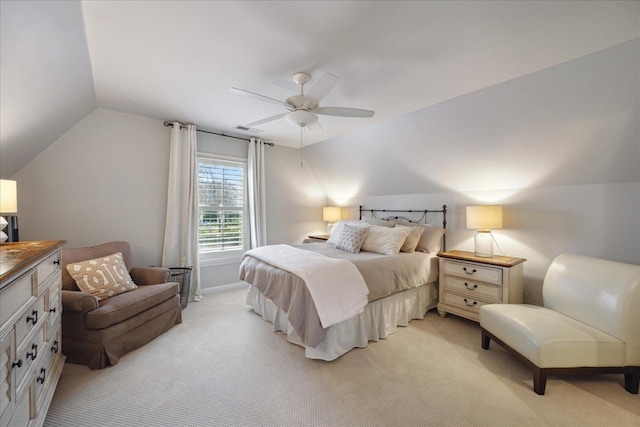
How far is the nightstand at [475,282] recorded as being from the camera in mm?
2664

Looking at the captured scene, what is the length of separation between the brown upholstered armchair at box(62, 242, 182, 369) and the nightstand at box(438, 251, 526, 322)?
3.24 m

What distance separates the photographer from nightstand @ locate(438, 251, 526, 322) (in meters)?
2.66

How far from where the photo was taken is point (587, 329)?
198cm

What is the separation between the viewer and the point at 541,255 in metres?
2.88

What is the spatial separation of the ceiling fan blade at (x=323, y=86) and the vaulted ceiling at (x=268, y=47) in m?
0.26

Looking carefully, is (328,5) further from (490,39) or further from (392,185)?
(392,185)

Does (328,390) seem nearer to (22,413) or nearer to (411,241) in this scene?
(22,413)

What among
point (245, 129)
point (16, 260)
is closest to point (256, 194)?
point (245, 129)

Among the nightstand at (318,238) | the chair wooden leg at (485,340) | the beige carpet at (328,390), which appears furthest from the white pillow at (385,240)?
the nightstand at (318,238)

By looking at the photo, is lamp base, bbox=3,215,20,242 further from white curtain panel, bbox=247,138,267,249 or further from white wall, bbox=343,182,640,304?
white wall, bbox=343,182,640,304

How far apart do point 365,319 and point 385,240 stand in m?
1.15

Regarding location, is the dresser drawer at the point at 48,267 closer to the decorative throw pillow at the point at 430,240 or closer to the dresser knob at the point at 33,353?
the dresser knob at the point at 33,353

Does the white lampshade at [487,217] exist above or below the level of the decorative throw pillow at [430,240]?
above

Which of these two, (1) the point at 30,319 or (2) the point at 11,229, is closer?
(1) the point at 30,319
